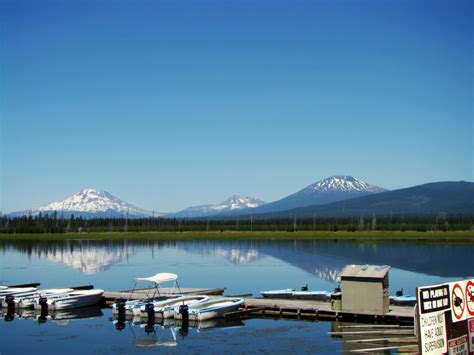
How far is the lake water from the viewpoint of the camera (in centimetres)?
3003

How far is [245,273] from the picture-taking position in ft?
214

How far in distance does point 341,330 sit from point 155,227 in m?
168

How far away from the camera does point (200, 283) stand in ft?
186

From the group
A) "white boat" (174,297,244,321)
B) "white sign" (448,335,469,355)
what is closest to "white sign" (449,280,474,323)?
"white sign" (448,335,469,355)

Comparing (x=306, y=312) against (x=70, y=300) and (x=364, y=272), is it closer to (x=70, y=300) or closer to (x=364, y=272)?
(x=364, y=272)

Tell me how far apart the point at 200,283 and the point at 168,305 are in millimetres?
18137

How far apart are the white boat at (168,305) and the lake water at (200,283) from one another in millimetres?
1932

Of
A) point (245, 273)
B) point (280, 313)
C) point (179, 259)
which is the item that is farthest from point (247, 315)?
point (179, 259)

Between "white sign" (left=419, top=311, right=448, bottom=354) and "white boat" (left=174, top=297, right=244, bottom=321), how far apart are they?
21.5m

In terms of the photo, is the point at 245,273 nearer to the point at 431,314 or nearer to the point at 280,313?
the point at 280,313

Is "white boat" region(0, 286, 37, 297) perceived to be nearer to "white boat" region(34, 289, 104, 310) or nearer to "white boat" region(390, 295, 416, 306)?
"white boat" region(34, 289, 104, 310)

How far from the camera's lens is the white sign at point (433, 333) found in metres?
15.7

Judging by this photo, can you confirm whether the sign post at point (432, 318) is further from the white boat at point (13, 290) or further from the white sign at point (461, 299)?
the white boat at point (13, 290)

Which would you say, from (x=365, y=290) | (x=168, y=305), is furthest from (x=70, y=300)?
(x=365, y=290)
